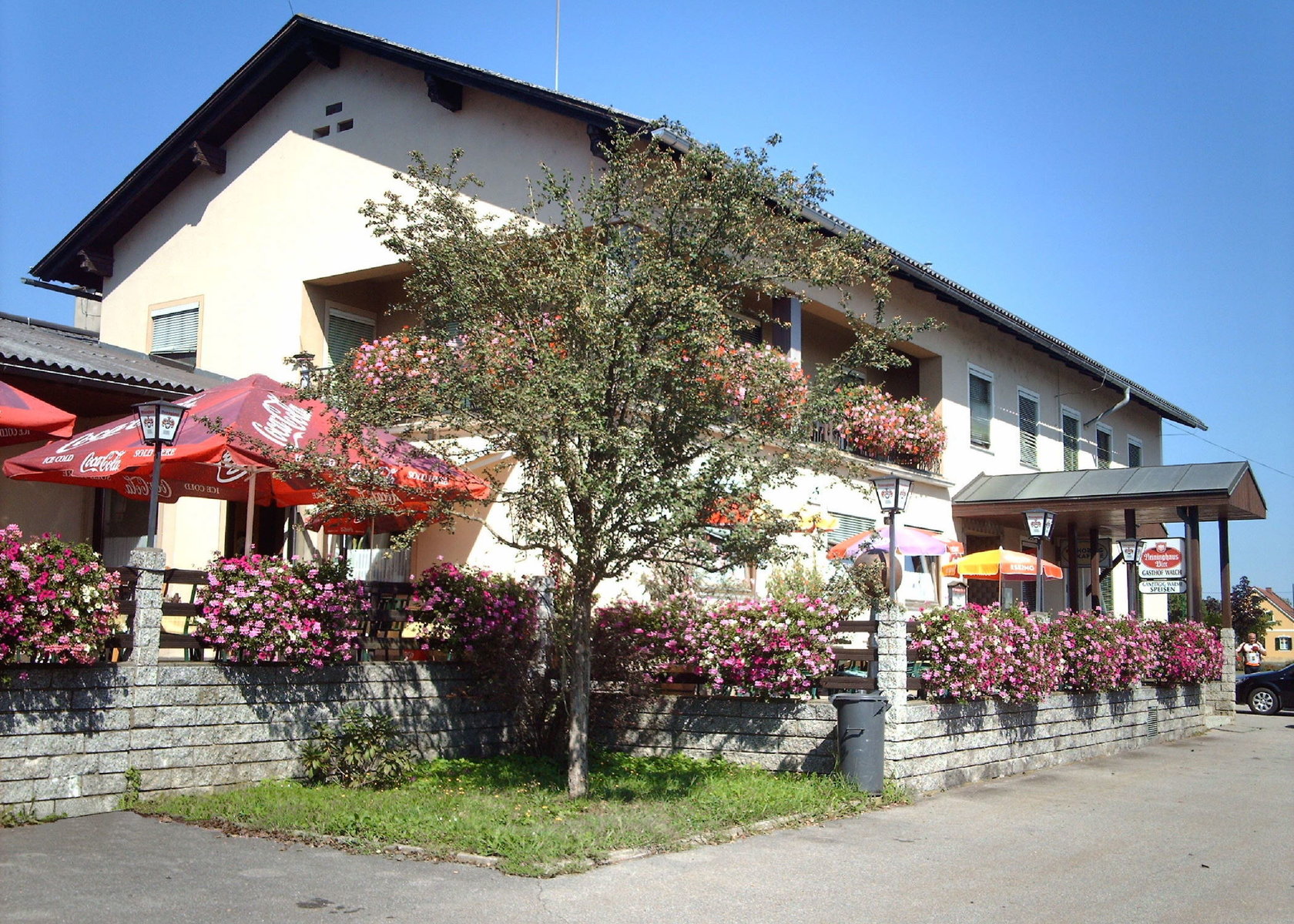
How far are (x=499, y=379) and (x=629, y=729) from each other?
15.4 feet

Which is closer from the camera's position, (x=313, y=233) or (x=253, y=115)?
(x=313, y=233)

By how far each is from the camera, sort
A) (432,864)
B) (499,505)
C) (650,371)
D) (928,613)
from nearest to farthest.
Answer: (432,864)
(650,371)
(928,613)
(499,505)

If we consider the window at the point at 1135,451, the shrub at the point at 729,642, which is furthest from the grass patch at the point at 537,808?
the window at the point at 1135,451

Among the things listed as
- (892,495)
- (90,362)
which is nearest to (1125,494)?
(892,495)

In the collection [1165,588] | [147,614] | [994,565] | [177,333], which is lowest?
[147,614]

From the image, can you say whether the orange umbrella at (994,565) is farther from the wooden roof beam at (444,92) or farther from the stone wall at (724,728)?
the wooden roof beam at (444,92)

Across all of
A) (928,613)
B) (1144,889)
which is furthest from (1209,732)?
(1144,889)

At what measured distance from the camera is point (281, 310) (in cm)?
1703

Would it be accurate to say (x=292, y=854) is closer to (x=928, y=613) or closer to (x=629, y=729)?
(x=629, y=729)

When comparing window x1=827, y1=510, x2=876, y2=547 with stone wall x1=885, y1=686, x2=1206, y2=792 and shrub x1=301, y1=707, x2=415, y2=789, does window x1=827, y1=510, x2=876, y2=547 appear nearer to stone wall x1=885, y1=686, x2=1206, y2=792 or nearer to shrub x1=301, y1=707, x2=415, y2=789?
stone wall x1=885, y1=686, x2=1206, y2=792

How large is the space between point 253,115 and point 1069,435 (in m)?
18.3

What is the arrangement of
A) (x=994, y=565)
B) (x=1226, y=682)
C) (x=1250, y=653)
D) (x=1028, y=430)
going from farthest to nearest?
(x=1250, y=653)
(x=1028, y=430)
(x=1226, y=682)
(x=994, y=565)

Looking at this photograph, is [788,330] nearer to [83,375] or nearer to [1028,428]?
[83,375]

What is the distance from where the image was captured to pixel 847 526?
18.4 m
